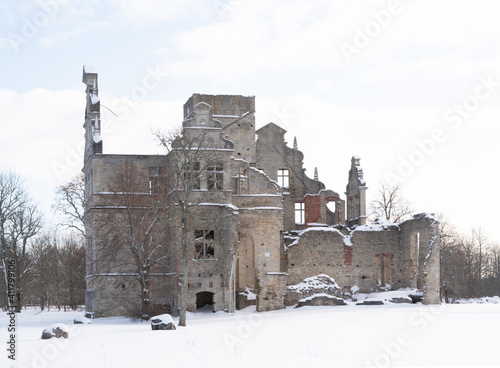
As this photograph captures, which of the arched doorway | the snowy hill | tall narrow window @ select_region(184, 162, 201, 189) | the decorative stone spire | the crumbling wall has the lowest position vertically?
the snowy hill

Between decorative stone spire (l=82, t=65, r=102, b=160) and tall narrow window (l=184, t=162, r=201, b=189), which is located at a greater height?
decorative stone spire (l=82, t=65, r=102, b=160)

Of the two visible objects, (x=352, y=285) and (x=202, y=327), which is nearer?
(x=202, y=327)

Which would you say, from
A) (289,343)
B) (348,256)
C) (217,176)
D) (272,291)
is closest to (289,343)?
(289,343)

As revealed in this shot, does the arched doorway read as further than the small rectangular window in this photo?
Yes

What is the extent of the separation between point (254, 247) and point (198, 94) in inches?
484

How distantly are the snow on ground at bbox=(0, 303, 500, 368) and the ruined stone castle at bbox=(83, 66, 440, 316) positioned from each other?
529 centimetres

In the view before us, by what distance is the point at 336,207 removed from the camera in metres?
49.3

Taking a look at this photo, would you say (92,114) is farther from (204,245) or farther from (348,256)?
(348,256)

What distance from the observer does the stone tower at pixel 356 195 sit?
49072mm

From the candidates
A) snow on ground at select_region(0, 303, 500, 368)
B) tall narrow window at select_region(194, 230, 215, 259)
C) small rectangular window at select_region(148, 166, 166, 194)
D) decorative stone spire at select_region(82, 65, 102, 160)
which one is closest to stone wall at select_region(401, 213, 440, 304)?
snow on ground at select_region(0, 303, 500, 368)

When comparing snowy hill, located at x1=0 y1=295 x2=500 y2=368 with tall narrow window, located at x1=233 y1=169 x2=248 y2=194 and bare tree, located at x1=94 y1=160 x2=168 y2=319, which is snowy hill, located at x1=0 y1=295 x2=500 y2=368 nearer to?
bare tree, located at x1=94 y1=160 x2=168 y2=319

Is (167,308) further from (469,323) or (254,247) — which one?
(469,323)

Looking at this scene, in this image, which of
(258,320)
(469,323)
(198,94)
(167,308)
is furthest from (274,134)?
(469,323)

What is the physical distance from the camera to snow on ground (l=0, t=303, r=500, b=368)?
19.6m
